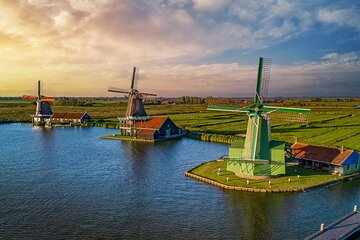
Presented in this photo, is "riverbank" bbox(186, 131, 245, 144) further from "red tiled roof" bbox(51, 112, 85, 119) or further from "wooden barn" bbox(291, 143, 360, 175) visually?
"red tiled roof" bbox(51, 112, 85, 119)

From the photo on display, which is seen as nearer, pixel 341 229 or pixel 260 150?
pixel 341 229

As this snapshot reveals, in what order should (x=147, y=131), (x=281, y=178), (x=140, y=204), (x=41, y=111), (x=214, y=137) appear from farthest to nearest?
1. (x=41, y=111)
2. (x=147, y=131)
3. (x=214, y=137)
4. (x=281, y=178)
5. (x=140, y=204)

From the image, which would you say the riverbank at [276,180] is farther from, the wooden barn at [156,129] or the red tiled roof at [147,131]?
the red tiled roof at [147,131]

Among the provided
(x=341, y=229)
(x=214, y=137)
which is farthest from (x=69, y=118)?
(x=341, y=229)

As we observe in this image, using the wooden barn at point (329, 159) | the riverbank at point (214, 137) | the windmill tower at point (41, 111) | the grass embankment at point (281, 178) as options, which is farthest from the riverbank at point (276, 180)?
the windmill tower at point (41, 111)

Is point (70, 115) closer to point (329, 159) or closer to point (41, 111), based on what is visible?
point (41, 111)

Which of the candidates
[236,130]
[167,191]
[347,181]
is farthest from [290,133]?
[167,191]

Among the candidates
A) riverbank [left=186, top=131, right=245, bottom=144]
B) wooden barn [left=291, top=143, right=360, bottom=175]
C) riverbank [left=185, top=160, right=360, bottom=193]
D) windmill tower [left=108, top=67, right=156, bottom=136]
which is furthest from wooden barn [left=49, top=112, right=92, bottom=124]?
wooden barn [left=291, top=143, right=360, bottom=175]
